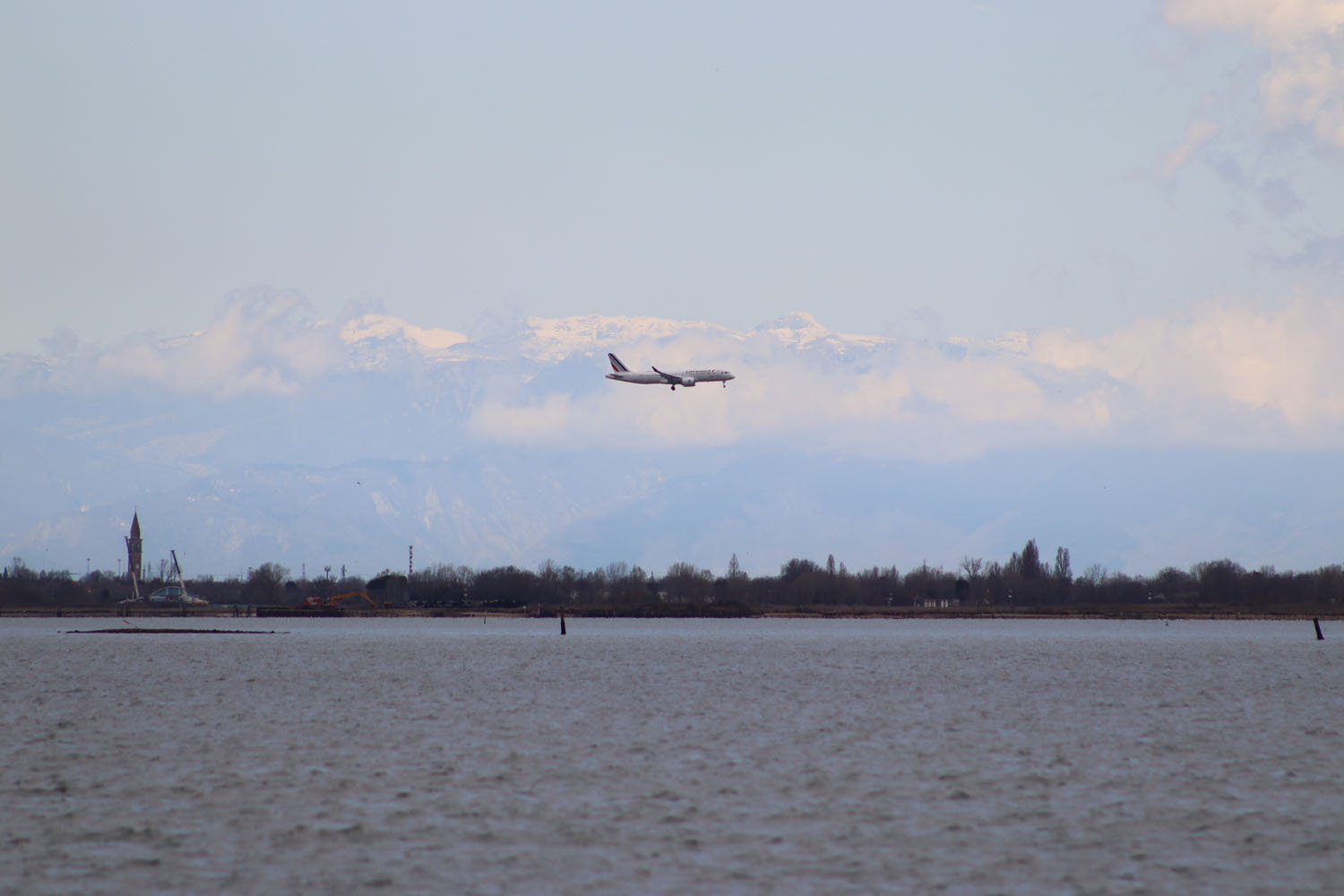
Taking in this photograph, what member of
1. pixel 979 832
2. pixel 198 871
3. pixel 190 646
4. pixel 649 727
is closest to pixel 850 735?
pixel 649 727

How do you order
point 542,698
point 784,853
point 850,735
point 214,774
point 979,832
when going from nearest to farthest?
point 784,853 → point 979,832 → point 214,774 → point 850,735 → point 542,698

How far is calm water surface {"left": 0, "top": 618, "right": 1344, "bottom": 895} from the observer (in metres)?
27.3

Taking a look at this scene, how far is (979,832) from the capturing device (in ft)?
103

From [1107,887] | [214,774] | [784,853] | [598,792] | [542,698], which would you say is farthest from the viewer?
[542,698]

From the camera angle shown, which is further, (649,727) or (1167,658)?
(1167,658)

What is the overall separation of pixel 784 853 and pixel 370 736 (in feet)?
80.9

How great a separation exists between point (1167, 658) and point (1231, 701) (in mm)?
45892

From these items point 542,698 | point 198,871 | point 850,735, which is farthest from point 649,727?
point 198,871

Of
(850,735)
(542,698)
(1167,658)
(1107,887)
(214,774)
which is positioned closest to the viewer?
(1107,887)

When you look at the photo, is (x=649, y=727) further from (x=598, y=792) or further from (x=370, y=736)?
(x=598, y=792)

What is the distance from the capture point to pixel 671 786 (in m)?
38.0

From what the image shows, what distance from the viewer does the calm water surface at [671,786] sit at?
27297mm

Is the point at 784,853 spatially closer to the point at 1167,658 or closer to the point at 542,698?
the point at 542,698

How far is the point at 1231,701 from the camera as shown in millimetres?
67250
